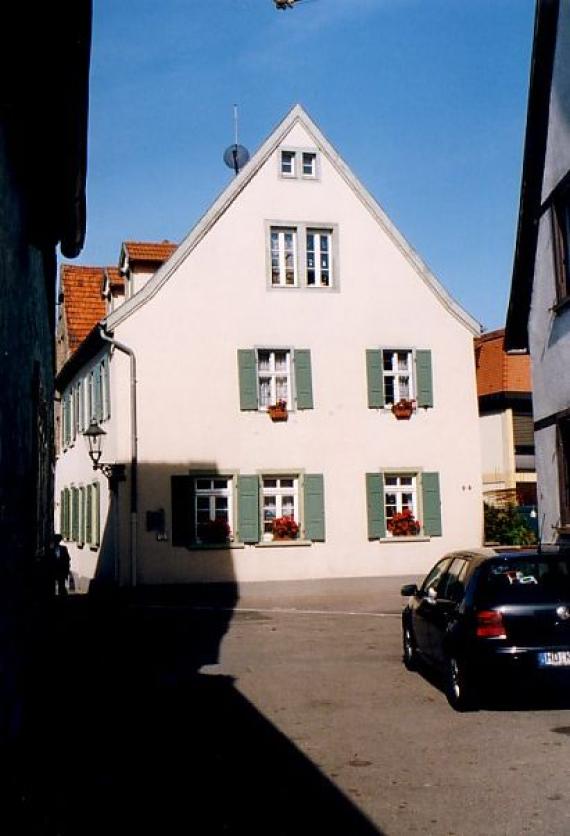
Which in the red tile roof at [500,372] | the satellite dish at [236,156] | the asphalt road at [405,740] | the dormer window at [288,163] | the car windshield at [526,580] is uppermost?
the satellite dish at [236,156]

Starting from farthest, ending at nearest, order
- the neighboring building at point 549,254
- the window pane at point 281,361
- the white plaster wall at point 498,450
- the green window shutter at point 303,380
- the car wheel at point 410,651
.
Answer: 1. the white plaster wall at point 498,450
2. the window pane at point 281,361
3. the green window shutter at point 303,380
4. the neighboring building at point 549,254
5. the car wheel at point 410,651

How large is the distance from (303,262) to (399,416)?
4.45 metres

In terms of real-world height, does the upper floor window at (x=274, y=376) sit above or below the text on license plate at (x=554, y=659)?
above

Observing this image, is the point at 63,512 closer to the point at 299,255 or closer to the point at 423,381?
the point at 299,255

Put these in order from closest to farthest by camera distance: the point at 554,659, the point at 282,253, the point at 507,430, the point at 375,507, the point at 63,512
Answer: the point at 554,659 → the point at 375,507 → the point at 282,253 → the point at 507,430 → the point at 63,512

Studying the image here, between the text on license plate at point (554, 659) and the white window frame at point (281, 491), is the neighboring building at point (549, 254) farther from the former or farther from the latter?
the white window frame at point (281, 491)

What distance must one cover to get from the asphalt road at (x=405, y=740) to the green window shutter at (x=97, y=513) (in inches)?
452

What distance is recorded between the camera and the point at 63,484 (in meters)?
32.4

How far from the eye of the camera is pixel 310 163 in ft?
81.5

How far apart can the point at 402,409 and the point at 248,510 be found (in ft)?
15.0

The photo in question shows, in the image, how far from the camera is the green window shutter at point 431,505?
24047mm

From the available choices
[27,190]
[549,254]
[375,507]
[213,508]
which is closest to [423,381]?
[375,507]

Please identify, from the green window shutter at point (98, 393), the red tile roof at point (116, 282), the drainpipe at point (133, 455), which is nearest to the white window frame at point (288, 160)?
the red tile roof at point (116, 282)

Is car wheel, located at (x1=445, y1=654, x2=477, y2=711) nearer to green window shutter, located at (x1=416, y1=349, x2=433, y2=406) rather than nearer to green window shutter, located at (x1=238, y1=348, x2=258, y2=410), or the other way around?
green window shutter, located at (x1=238, y1=348, x2=258, y2=410)
